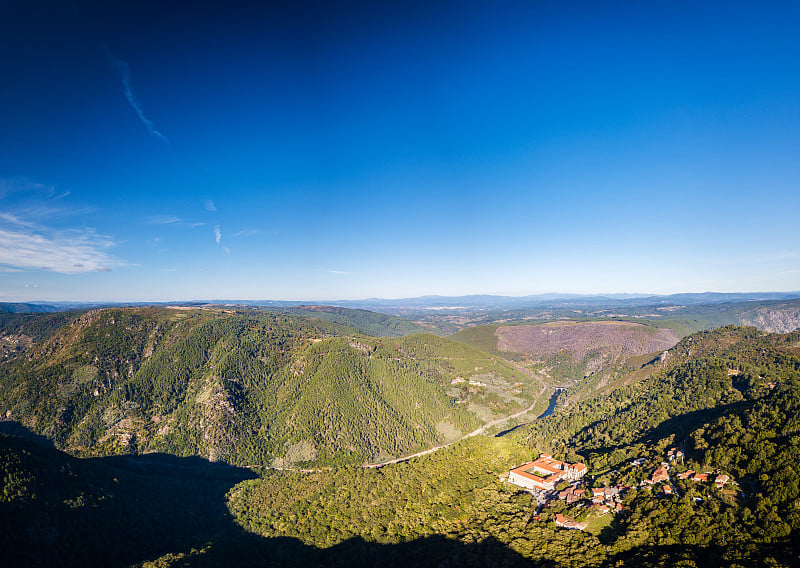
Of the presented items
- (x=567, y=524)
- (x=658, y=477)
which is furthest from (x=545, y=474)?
(x=567, y=524)

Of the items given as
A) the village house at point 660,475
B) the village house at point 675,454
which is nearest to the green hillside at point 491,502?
the village house at point 675,454

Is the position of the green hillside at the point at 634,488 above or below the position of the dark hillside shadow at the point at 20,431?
above

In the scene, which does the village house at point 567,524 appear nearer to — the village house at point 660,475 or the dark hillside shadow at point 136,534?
the dark hillside shadow at point 136,534

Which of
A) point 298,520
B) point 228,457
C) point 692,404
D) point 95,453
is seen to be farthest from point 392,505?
point 95,453

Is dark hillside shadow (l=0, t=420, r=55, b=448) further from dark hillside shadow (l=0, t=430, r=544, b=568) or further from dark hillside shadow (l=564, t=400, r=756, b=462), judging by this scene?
dark hillside shadow (l=564, t=400, r=756, b=462)

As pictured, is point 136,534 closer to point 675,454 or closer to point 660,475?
point 660,475

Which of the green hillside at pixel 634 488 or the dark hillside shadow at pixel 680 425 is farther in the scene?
the dark hillside shadow at pixel 680 425

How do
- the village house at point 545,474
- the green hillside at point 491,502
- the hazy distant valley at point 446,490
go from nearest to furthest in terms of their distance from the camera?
1. the green hillside at point 491,502
2. the hazy distant valley at point 446,490
3. the village house at point 545,474

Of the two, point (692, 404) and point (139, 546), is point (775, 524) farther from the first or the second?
point (139, 546)
